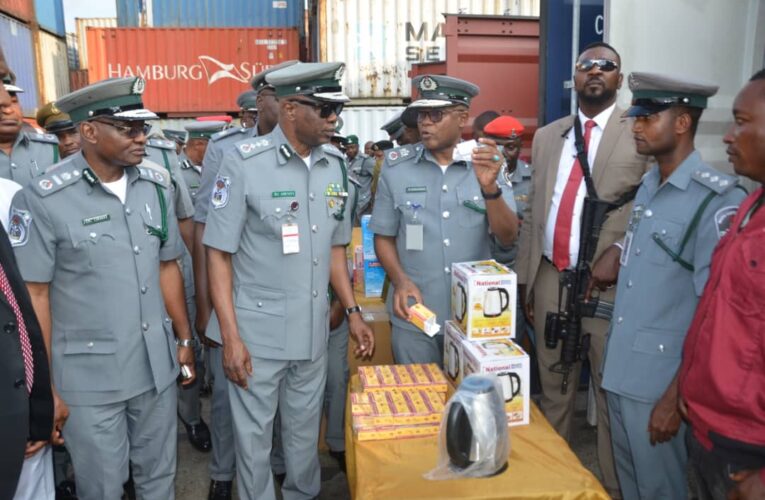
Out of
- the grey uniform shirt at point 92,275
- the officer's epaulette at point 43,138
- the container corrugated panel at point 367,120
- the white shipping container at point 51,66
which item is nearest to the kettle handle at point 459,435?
the grey uniform shirt at point 92,275

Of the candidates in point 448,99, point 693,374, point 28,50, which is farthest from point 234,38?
point 693,374

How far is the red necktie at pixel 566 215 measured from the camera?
121 inches

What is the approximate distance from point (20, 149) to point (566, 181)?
3.37 m

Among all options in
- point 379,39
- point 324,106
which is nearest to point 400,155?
point 324,106

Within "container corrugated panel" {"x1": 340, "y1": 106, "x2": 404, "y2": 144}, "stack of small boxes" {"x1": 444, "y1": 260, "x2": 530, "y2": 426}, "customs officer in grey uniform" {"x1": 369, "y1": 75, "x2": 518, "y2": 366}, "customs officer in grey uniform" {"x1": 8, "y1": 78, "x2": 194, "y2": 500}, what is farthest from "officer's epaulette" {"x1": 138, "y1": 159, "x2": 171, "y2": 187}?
"container corrugated panel" {"x1": 340, "y1": 106, "x2": 404, "y2": 144}

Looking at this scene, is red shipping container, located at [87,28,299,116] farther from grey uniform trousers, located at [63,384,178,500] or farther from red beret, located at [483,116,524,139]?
grey uniform trousers, located at [63,384,178,500]

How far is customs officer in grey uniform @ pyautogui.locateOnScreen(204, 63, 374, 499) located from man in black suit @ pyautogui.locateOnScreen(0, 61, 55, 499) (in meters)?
0.76

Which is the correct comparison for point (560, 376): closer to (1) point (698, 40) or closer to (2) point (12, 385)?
(1) point (698, 40)

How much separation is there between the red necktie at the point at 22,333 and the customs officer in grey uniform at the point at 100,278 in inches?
16.7

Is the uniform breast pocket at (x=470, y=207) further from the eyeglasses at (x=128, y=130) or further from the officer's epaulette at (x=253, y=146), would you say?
the eyeglasses at (x=128, y=130)

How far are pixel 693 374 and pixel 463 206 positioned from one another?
4.75 feet

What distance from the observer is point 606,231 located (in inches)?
117

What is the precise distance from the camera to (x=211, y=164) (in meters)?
3.80

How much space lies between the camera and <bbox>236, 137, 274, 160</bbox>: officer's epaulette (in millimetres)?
2635
